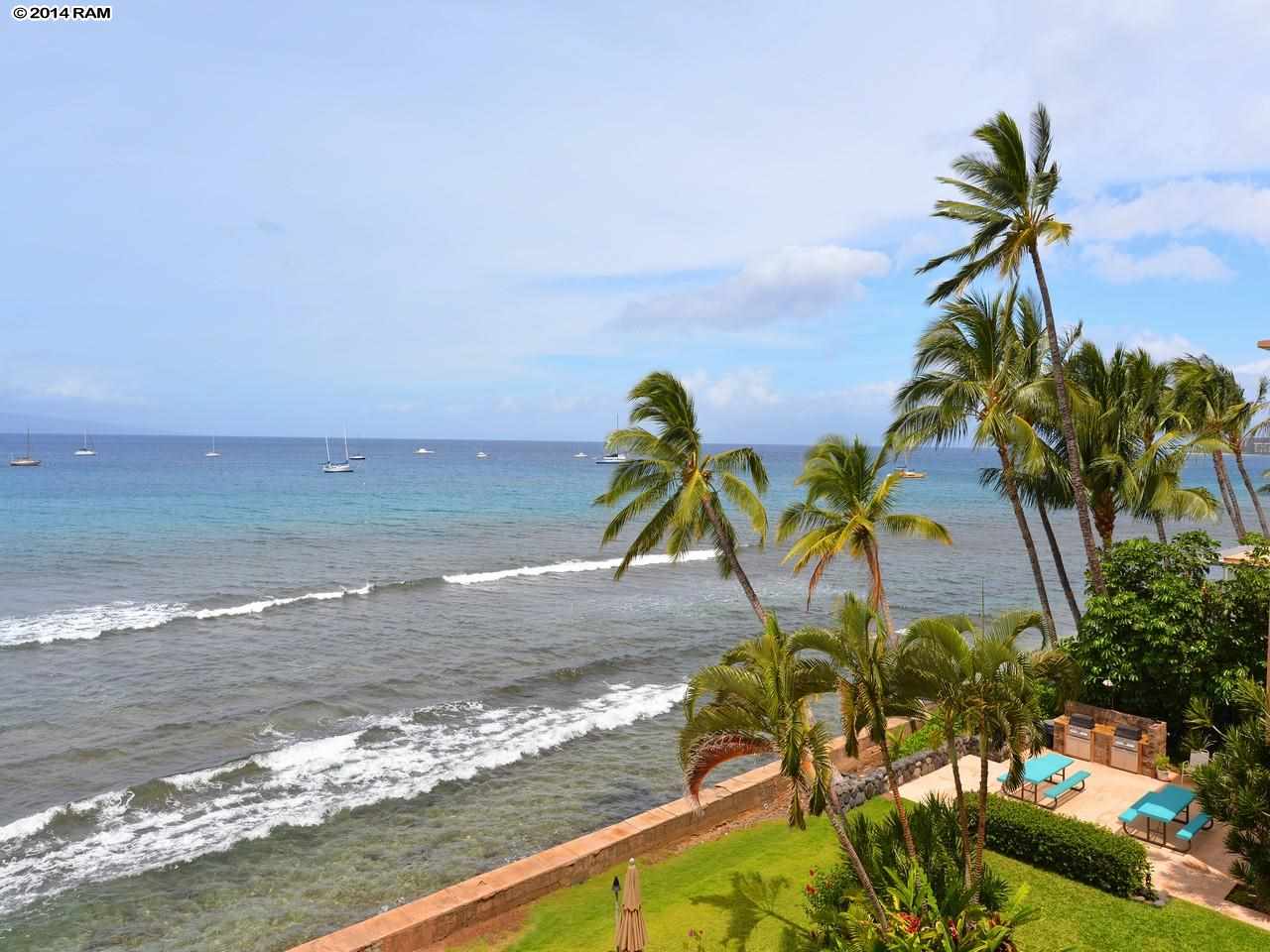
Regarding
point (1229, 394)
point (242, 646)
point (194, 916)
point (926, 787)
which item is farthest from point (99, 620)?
point (1229, 394)

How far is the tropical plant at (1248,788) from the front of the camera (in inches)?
348

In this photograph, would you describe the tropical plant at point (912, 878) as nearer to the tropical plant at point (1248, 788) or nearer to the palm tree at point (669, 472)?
the tropical plant at point (1248, 788)

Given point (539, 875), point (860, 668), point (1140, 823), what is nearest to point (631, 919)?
point (539, 875)

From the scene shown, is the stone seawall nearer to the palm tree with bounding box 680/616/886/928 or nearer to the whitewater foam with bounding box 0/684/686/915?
the palm tree with bounding box 680/616/886/928

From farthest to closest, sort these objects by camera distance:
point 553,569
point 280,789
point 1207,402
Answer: point 553,569, point 1207,402, point 280,789

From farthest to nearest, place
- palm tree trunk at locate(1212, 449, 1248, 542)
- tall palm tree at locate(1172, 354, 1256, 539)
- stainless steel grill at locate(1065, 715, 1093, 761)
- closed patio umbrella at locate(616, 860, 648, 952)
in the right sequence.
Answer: tall palm tree at locate(1172, 354, 1256, 539) < palm tree trunk at locate(1212, 449, 1248, 542) < stainless steel grill at locate(1065, 715, 1093, 761) < closed patio umbrella at locate(616, 860, 648, 952)

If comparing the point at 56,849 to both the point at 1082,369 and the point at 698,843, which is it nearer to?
the point at 698,843

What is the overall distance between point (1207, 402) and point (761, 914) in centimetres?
1984

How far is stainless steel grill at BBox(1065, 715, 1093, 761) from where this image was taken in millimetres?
14250

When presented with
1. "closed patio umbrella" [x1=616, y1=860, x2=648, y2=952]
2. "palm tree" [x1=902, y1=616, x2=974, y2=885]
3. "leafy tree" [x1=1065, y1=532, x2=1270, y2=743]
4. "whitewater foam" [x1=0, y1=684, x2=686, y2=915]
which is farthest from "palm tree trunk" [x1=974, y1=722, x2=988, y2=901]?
"whitewater foam" [x1=0, y1=684, x2=686, y2=915]

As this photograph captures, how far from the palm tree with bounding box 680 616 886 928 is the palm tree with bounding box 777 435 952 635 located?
727 centimetres

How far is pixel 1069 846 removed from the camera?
1032 centimetres

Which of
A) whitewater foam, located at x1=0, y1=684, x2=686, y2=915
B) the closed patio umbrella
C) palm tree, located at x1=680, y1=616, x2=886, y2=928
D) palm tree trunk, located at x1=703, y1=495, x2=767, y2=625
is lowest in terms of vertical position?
whitewater foam, located at x1=0, y1=684, x2=686, y2=915

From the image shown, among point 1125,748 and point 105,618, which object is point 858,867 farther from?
point 105,618
